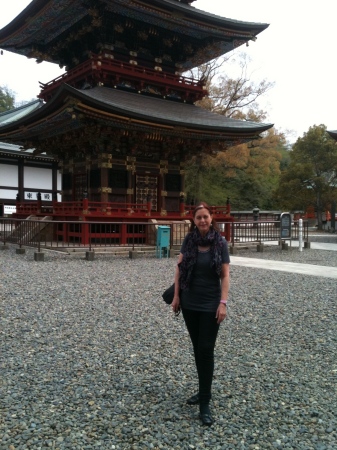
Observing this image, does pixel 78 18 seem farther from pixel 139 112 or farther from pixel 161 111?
pixel 139 112

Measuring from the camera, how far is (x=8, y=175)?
26031 mm

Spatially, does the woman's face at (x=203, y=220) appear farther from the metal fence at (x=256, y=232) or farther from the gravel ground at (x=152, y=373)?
the metal fence at (x=256, y=232)

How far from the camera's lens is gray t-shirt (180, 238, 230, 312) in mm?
3492

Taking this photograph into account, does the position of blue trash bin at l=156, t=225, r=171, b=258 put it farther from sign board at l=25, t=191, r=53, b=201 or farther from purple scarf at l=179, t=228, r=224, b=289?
sign board at l=25, t=191, r=53, b=201

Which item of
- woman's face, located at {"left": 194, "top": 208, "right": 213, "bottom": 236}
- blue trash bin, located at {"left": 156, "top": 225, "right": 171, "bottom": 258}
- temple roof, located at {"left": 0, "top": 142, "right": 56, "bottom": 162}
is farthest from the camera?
temple roof, located at {"left": 0, "top": 142, "right": 56, "bottom": 162}

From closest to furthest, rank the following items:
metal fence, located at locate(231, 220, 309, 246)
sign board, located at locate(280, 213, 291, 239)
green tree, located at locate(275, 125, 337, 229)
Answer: sign board, located at locate(280, 213, 291, 239), metal fence, located at locate(231, 220, 309, 246), green tree, located at locate(275, 125, 337, 229)

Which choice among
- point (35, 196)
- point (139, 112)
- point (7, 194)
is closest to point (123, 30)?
point (139, 112)

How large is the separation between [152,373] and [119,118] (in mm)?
11902

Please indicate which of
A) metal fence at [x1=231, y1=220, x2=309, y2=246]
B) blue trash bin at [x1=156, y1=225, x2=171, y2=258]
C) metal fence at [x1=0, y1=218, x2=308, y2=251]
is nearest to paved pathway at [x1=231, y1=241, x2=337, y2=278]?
blue trash bin at [x1=156, y1=225, x2=171, y2=258]

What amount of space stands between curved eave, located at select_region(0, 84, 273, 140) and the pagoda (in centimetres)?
6

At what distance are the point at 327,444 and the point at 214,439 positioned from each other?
852 mm

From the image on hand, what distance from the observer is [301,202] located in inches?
1193

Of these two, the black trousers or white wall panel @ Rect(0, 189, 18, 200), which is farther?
white wall panel @ Rect(0, 189, 18, 200)

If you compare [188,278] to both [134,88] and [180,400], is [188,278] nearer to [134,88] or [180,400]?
[180,400]
